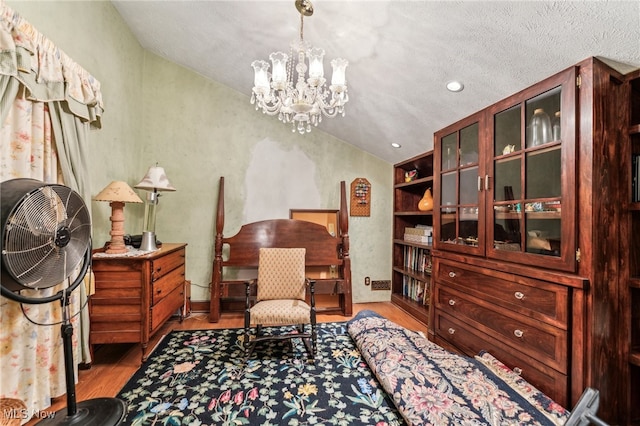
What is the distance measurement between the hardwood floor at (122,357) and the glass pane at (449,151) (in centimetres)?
178

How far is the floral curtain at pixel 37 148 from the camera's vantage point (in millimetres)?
1453

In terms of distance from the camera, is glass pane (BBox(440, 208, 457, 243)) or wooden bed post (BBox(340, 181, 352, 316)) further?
wooden bed post (BBox(340, 181, 352, 316))

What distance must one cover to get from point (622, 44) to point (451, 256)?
5.41 ft

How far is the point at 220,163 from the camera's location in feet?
11.5

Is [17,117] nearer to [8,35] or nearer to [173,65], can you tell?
[8,35]

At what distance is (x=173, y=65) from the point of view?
3.41 m

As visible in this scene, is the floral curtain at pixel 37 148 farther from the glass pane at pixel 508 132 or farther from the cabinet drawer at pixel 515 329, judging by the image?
the glass pane at pixel 508 132

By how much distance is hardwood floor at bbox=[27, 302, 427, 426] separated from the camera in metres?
1.85

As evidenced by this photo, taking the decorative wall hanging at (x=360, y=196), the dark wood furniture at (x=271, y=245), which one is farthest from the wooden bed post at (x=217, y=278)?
the decorative wall hanging at (x=360, y=196)

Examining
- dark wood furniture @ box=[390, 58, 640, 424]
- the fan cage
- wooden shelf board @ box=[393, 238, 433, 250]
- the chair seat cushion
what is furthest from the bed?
the fan cage

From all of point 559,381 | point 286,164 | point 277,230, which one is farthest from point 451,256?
point 286,164

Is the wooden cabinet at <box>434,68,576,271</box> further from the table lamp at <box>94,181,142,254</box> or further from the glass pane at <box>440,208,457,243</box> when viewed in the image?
the table lamp at <box>94,181,142,254</box>

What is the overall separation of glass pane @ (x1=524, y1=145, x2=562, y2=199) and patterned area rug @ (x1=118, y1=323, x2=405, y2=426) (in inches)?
64.5

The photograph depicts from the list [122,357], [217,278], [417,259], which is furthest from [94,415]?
[417,259]
